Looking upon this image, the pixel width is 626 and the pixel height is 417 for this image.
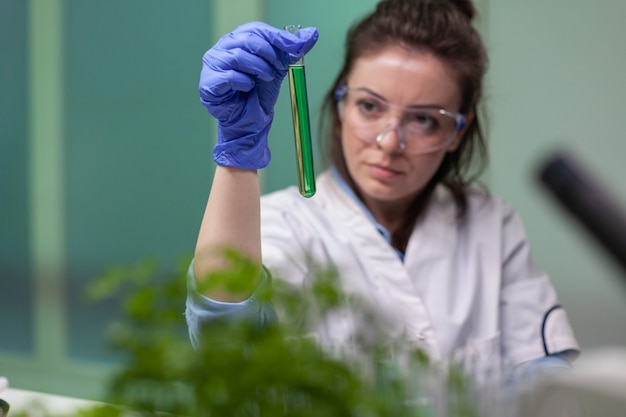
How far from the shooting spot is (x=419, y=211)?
1656mm

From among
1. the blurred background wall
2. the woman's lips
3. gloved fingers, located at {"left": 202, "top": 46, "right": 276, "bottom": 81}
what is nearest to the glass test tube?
gloved fingers, located at {"left": 202, "top": 46, "right": 276, "bottom": 81}

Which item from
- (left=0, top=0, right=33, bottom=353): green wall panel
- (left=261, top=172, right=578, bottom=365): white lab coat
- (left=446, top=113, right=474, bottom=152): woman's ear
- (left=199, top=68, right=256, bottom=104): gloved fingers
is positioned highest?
(left=199, top=68, right=256, bottom=104): gloved fingers

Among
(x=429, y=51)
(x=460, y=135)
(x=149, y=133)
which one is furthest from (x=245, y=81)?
(x=149, y=133)

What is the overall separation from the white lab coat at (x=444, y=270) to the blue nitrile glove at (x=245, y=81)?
0.25 meters

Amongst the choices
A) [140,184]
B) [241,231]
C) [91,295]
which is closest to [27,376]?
[140,184]

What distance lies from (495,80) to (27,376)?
2063 millimetres

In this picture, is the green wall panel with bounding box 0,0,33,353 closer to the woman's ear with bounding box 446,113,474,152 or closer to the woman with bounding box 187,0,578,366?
the woman with bounding box 187,0,578,366

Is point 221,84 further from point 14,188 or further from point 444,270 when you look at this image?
point 14,188

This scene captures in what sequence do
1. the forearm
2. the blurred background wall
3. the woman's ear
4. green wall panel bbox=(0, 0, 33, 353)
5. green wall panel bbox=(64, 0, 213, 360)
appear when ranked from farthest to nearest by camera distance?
green wall panel bbox=(0, 0, 33, 353) < green wall panel bbox=(64, 0, 213, 360) < the blurred background wall < the woman's ear < the forearm

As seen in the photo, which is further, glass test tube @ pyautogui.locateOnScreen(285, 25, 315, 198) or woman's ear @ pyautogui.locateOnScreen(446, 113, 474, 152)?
woman's ear @ pyautogui.locateOnScreen(446, 113, 474, 152)

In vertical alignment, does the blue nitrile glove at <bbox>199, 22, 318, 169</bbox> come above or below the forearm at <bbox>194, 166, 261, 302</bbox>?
above

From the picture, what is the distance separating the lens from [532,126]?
2.20 m

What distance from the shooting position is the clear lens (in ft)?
4.80

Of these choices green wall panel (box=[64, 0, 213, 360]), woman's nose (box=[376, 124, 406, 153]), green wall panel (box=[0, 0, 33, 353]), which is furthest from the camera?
green wall panel (box=[0, 0, 33, 353])
